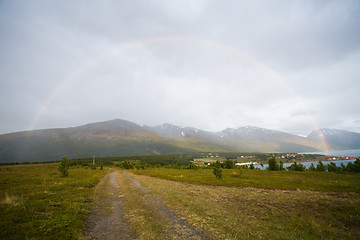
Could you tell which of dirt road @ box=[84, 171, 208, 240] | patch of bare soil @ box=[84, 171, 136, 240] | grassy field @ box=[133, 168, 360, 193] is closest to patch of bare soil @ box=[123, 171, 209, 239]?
dirt road @ box=[84, 171, 208, 240]

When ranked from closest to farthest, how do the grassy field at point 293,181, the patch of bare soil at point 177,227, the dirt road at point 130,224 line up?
1. the patch of bare soil at point 177,227
2. the dirt road at point 130,224
3. the grassy field at point 293,181

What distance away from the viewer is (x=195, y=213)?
14.7 metres

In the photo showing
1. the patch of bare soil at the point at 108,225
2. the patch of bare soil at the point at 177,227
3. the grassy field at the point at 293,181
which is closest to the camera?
the patch of bare soil at the point at 177,227

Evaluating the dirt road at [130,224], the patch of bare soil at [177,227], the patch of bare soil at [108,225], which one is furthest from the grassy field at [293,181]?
the patch of bare soil at [108,225]

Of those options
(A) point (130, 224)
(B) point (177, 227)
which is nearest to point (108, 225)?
(A) point (130, 224)

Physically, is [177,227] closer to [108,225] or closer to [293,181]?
[108,225]

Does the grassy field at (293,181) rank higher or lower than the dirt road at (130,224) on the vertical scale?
lower

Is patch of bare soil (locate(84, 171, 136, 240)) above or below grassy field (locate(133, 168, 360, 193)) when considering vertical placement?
above

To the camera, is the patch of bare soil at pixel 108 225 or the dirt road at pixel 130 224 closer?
the dirt road at pixel 130 224

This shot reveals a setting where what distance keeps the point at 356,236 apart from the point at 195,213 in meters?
11.4

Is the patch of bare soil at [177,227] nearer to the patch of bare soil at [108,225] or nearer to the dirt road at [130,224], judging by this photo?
the dirt road at [130,224]

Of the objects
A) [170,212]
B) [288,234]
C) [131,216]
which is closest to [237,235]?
[288,234]

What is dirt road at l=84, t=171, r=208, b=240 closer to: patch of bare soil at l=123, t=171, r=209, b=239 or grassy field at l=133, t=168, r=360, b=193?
patch of bare soil at l=123, t=171, r=209, b=239

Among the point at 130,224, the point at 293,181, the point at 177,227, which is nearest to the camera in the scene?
the point at 177,227
